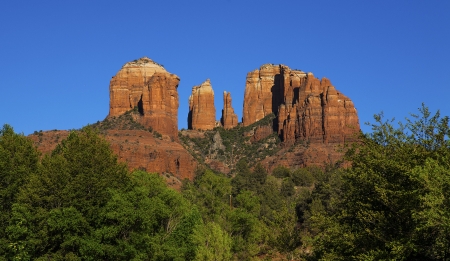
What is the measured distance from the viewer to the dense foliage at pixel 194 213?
102 feet

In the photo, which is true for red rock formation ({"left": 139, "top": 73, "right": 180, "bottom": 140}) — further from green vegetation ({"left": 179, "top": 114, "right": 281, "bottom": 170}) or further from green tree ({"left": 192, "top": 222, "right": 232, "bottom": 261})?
green tree ({"left": 192, "top": 222, "right": 232, "bottom": 261})

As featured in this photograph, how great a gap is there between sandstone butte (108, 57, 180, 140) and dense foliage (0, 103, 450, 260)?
90.8 meters

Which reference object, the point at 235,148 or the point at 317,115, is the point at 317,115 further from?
the point at 235,148

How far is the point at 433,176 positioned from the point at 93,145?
3193 cm

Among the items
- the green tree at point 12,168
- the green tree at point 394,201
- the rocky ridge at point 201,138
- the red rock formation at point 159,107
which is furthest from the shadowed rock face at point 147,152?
the green tree at point 394,201

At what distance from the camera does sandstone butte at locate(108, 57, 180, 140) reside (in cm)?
15675

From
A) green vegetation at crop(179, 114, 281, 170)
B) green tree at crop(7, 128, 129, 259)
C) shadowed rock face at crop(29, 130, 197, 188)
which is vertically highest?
green vegetation at crop(179, 114, 281, 170)

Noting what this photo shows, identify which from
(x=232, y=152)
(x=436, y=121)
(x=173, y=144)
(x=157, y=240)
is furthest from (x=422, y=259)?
(x=232, y=152)

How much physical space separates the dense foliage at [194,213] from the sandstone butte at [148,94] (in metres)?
90.8

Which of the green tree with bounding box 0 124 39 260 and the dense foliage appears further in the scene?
the green tree with bounding box 0 124 39 260

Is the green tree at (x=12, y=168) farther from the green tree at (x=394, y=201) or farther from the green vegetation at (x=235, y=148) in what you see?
the green vegetation at (x=235, y=148)

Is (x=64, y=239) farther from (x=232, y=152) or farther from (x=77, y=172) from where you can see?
(x=232, y=152)

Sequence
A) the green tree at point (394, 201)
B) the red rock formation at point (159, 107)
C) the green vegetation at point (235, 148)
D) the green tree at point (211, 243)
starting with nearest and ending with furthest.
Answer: the green tree at point (394, 201)
the green tree at point (211, 243)
the red rock formation at point (159, 107)
the green vegetation at point (235, 148)

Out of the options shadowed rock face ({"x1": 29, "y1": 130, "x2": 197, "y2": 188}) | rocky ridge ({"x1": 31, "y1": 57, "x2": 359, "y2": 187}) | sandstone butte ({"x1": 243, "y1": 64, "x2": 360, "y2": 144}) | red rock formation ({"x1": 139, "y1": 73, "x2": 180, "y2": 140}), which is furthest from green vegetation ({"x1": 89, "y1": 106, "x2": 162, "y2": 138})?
sandstone butte ({"x1": 243, "y1": 64, "x2": 360, "y2": 144})
